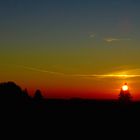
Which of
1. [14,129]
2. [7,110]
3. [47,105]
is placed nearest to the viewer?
[14,129]

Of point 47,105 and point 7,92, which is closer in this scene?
point 47,105

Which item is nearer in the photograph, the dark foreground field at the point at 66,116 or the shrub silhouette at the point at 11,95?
the dark foreground field at the point at 66,116

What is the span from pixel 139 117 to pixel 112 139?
21.8 ft

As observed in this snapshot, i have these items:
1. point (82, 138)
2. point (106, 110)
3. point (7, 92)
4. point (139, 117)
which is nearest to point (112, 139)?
point (82, 138)

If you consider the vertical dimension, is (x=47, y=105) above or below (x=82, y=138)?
above

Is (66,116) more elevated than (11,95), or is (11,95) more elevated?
(11,95)

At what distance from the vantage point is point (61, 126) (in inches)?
1310

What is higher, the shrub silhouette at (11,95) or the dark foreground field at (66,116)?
the shrub silhouette at (11,95)

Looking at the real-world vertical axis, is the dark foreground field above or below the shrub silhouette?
below

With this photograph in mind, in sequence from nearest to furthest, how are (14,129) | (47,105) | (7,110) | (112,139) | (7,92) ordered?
(112,139), (14,129), (7,110), (47,105), (7,92)

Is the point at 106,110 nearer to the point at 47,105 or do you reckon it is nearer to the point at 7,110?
the point at 47,105

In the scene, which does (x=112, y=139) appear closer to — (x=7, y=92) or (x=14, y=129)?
(x=14, y=129)

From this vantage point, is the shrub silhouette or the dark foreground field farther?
the shrub silhouette

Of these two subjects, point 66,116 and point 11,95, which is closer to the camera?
point 66,116
